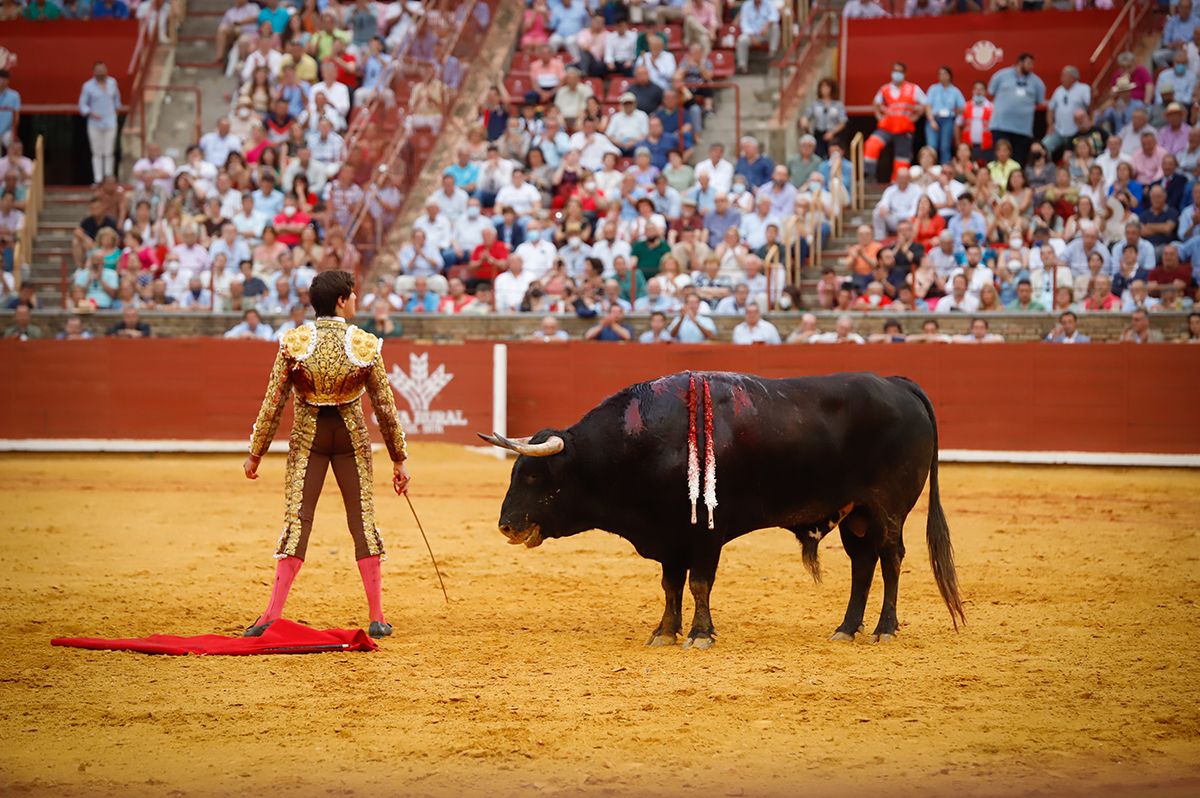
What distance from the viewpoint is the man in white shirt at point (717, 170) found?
1806cm

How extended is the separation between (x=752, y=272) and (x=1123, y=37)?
624cm

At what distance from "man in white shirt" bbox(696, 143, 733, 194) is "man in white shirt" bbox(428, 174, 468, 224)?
2840mm

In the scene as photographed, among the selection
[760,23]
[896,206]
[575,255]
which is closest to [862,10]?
→ [760,23]

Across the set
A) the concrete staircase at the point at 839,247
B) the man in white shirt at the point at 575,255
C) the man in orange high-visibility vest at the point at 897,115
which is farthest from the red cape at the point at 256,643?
the man in orange high-visibility vest at the point at 897,115

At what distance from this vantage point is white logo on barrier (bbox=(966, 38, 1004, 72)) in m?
19.6

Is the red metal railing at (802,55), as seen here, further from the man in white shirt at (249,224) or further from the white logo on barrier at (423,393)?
the man in white shirt at (249,224)

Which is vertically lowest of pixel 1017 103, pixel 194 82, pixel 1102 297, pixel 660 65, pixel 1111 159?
pixel 1102 297

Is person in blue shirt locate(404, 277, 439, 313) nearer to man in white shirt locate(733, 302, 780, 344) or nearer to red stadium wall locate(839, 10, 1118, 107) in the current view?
man in white shirt locate(733, 302, 780, 344)

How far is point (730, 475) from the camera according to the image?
22.7 ft

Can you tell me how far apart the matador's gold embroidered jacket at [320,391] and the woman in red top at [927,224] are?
10.5m

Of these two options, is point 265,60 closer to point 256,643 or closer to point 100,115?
point 100,115

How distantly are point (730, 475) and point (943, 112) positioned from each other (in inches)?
483

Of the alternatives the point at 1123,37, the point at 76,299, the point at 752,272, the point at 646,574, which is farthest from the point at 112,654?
the point at 1123,37

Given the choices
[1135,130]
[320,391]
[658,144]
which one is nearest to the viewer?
[320,391]
